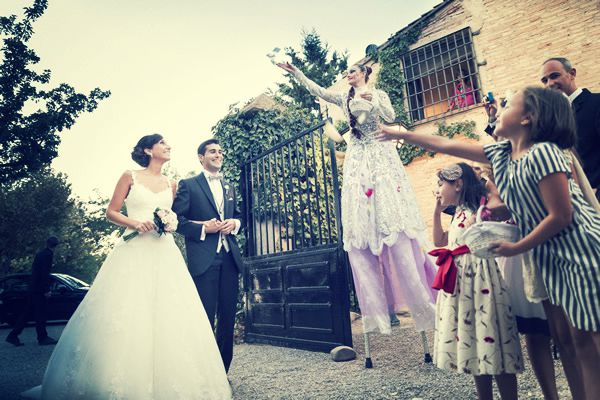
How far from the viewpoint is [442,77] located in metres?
11.2

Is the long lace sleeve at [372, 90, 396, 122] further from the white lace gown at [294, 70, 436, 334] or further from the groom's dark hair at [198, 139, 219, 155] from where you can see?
the groom's dark hair at [198, 139, 219, 155]

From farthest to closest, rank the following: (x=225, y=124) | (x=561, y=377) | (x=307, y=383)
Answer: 1. (x=225, y=124)
2. (x=307, y=383)
3. (x=561, y=377)

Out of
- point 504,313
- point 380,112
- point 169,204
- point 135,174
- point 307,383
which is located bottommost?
point 307,383

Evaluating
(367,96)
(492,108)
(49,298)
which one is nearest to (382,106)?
(367,96)

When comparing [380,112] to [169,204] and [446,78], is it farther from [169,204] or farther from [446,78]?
[446,78]

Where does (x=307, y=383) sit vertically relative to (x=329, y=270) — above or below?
below

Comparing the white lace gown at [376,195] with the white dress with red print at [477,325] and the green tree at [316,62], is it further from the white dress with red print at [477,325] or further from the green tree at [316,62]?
the green tree at [316,62]

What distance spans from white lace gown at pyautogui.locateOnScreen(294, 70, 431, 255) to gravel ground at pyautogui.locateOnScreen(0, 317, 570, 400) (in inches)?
44.1

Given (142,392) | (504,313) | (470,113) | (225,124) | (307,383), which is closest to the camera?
(504,313)

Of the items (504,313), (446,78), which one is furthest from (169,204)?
(446,78)

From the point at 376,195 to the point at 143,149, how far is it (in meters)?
2.31

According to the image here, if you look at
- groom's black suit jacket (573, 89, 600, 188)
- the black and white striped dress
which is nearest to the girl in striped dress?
the black and white striped dress

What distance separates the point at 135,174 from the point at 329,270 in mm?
2383

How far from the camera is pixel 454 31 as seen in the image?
413 inches
